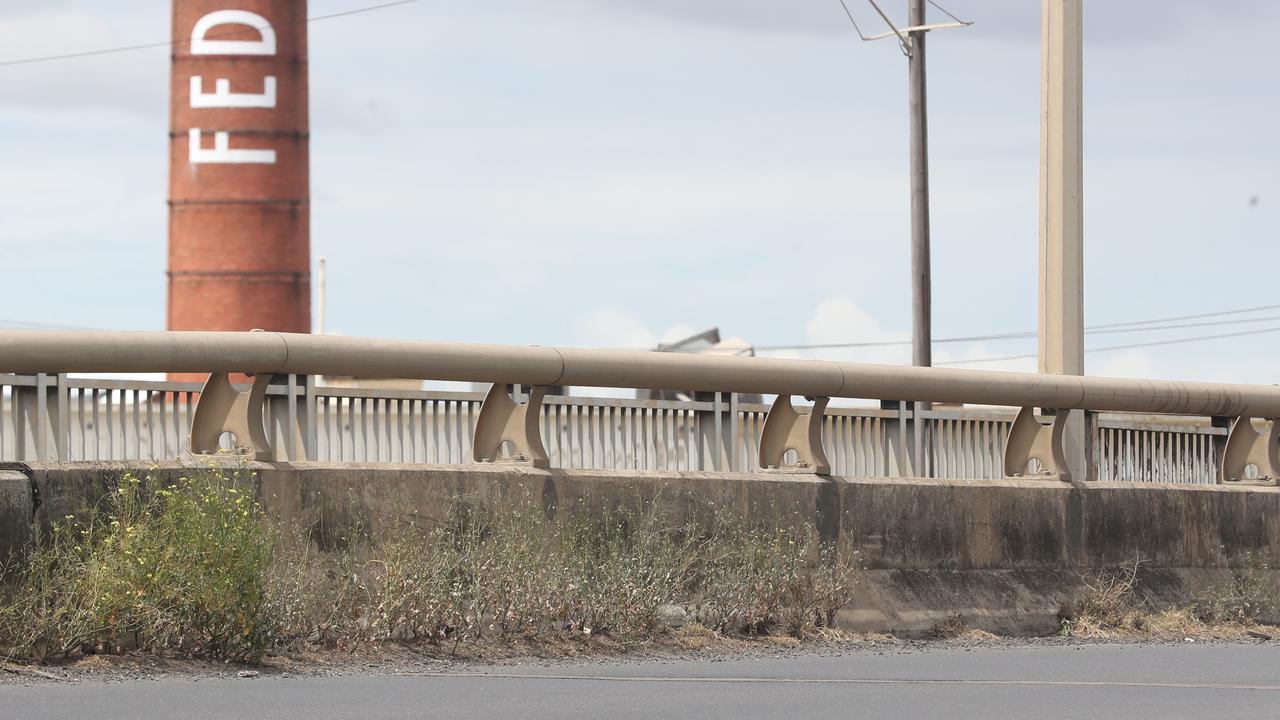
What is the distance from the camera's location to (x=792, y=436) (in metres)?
12.0

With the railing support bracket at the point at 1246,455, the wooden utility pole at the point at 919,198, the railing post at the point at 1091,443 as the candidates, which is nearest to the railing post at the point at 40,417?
the railing post at the point at 1091,443

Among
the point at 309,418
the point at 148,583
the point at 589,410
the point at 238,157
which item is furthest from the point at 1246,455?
the point at 238,157

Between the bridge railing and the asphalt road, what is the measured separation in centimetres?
169

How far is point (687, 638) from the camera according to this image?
10.4 meters

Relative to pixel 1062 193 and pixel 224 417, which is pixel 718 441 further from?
pixel 1062 193

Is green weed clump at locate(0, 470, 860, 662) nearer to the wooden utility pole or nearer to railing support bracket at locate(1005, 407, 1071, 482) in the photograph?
railing support bracket at locate(1005, 407, 1071, 482)

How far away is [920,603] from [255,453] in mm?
3938

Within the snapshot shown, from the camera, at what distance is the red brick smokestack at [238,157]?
4497 centimetres

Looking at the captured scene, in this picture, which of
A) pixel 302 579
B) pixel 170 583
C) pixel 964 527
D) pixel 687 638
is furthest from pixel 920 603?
pixel 170 583

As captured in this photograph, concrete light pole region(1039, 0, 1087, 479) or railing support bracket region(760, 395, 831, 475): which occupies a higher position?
concrete light pole region(1039, 0, 1087, 479)

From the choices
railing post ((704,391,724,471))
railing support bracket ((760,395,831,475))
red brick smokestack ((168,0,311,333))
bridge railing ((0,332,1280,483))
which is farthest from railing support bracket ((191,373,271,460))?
red brick smokestack ((168,0,311,333))

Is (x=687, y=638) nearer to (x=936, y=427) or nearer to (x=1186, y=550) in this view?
(x=1186, y=550)

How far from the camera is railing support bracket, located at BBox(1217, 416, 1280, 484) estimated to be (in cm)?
A: 1404

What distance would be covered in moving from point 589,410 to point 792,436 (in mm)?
1688
